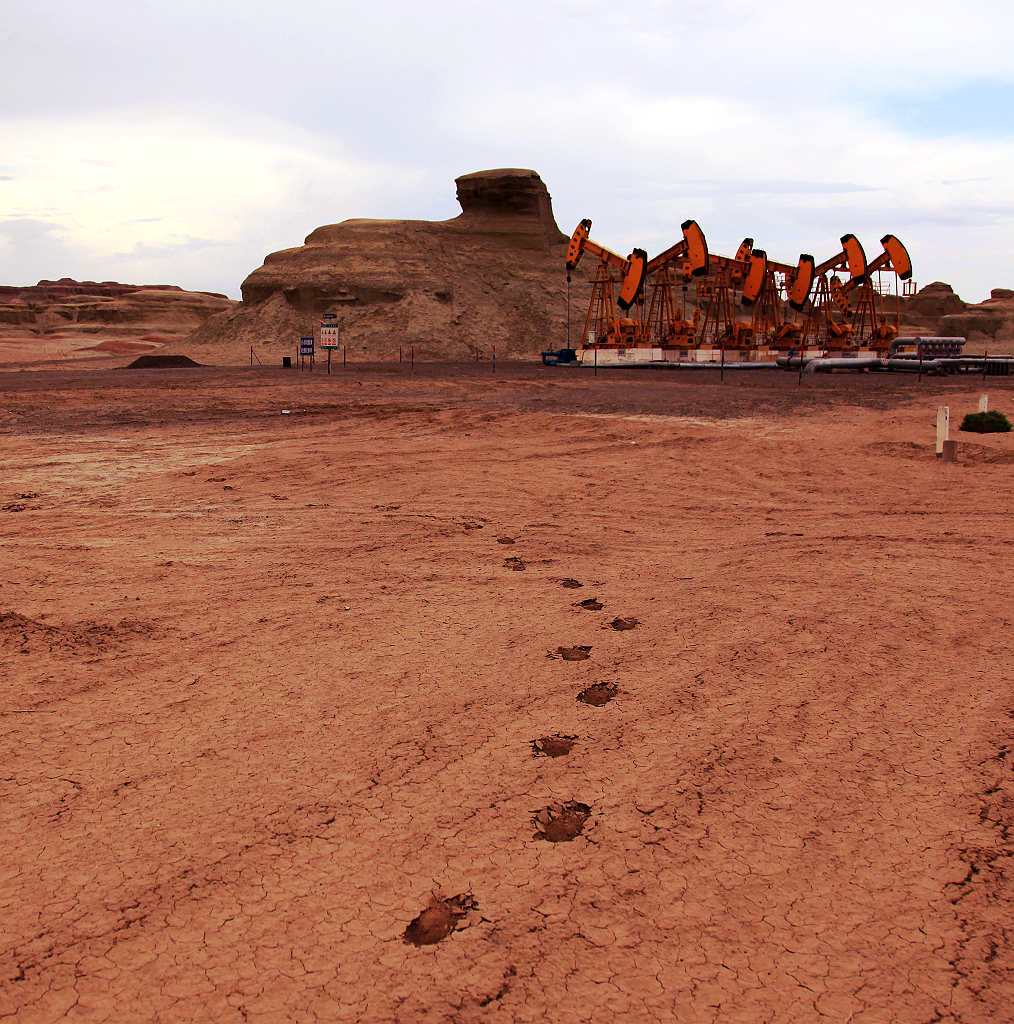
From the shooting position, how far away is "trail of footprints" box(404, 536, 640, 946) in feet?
8.72

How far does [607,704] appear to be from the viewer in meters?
4.20

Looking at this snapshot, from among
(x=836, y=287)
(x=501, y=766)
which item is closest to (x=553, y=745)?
(x=501, y=766)

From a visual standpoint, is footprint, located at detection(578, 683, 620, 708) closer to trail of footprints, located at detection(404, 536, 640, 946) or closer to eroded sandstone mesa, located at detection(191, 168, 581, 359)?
trail of footprints, located at detection(404, 536, 640, 946)

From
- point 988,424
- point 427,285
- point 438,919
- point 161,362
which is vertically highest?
point 427,285

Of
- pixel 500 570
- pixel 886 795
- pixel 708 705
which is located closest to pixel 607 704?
pixel 708 705

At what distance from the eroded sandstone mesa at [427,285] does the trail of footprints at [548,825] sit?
163 feet

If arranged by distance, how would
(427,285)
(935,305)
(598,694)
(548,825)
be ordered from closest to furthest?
(548,825) → (598,694) → (427,285) → (935,305)

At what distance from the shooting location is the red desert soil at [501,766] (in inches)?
98.3

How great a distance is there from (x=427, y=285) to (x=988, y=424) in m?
48.4

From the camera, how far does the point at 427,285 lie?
2309 inches

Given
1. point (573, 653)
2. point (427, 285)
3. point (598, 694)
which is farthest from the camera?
point (427, 285)

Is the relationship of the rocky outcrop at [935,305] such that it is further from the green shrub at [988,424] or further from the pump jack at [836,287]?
the green shrub at [988,424]

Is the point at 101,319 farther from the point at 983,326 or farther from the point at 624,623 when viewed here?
the point at 624,623

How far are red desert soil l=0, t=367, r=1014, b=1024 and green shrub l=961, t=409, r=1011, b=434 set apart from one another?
7235 millimetres
